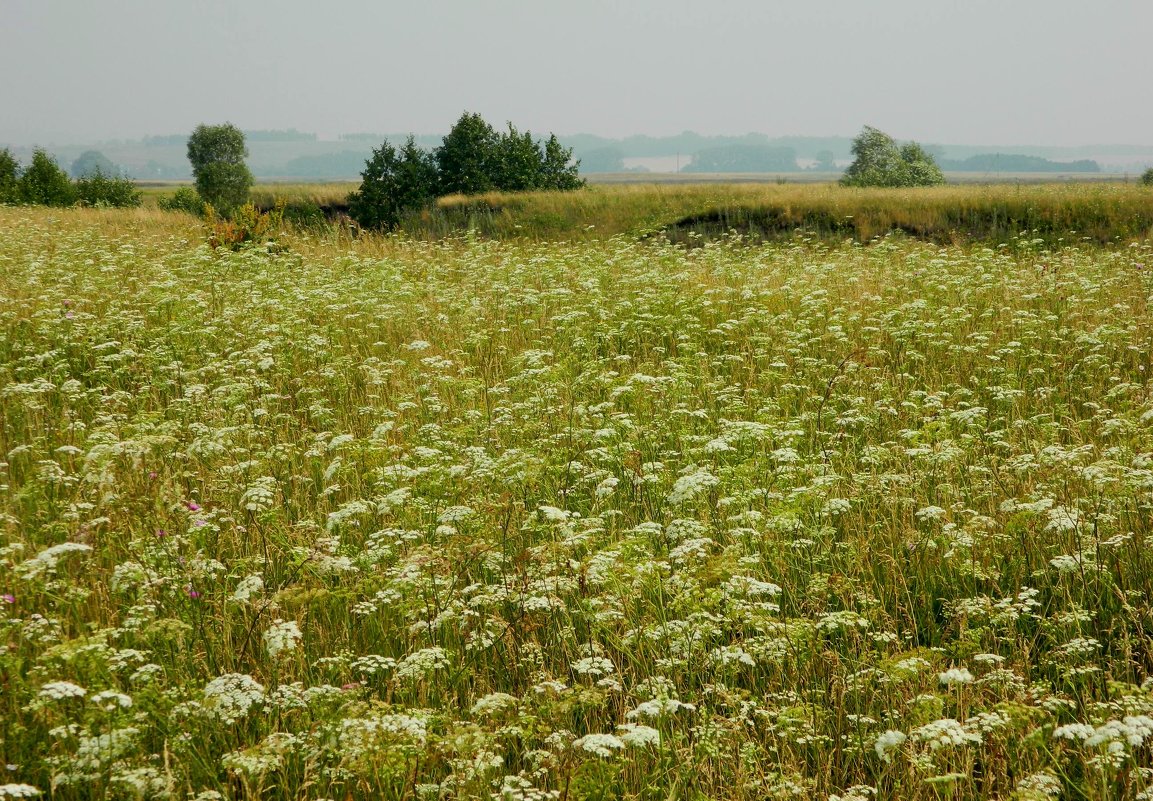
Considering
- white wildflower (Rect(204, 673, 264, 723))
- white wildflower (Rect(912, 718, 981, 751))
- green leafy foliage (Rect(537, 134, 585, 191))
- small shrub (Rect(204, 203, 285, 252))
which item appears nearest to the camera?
white wildflower (Rect(912, 718, 981, 751))

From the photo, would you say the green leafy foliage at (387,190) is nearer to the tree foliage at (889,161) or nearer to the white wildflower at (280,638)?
the white wildflower at (280,638)

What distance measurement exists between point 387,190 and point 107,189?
27.6m

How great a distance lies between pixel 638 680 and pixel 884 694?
0.97 metres

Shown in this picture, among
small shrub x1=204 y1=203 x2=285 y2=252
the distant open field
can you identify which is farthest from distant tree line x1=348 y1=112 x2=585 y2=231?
small shrub x1=204 y1=203 x2=285 y2=252

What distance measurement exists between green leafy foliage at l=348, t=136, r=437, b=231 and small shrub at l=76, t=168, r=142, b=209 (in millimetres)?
23545

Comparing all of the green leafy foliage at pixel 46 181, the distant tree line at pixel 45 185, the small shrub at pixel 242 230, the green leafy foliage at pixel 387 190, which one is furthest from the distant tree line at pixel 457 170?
the green leafy foliage at pixel 46 181

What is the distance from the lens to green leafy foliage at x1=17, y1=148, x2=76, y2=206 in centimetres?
4047

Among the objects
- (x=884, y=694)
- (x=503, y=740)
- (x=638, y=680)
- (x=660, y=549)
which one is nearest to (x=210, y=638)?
(x=503, y=740)

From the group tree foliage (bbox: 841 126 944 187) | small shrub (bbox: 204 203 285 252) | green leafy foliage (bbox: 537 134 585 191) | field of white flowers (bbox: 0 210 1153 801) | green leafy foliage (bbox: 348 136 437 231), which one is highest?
tree foliage (bbox: 841 126 944 187)

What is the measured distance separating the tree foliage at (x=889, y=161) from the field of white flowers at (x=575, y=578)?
5564 centimetres

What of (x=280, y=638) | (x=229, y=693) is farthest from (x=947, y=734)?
(x=229, y=693)

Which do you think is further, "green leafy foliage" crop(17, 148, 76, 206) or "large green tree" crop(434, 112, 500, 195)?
"green leafy foliage" crop(17, 148, 76, 206)

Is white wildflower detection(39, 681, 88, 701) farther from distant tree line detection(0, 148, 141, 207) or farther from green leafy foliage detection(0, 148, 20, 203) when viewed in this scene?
green leafy foliage detection(0, 148, 20, 203)

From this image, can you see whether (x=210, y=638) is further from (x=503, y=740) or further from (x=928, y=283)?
(x=928, y=283)
